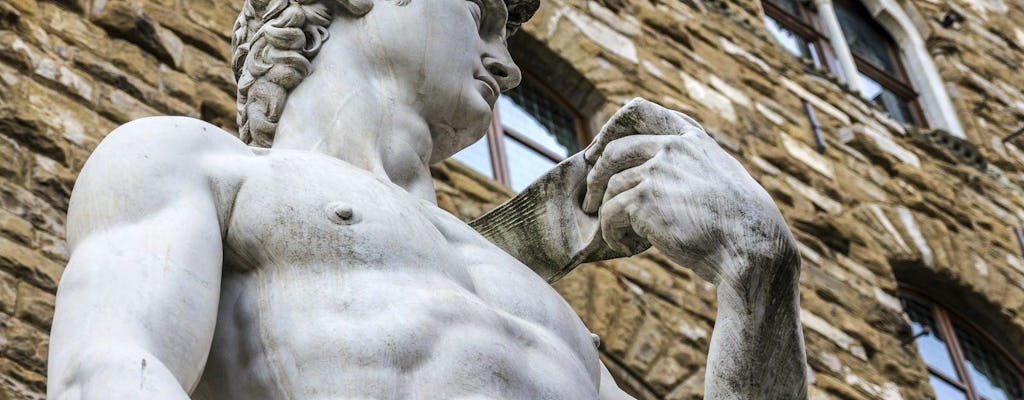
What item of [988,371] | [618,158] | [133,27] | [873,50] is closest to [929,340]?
[988,371]

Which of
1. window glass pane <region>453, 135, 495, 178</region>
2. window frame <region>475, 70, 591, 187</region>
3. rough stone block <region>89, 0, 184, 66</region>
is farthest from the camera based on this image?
window frame <region>475, 70, 591, 187</region>

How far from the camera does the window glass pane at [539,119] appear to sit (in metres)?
7.31

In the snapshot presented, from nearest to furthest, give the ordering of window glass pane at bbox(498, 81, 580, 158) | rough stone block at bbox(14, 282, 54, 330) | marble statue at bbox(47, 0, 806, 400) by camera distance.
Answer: marble statue at bbox(47, 0, 806, 400), rough stone block at bbox(14, 282, 54, 330), window glass pane at bbox(498, 81, 580, 158)

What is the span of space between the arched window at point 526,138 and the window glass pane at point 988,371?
2.03m

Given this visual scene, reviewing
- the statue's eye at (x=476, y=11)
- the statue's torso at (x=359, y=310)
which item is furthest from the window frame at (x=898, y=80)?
the statue's torso at (x=359, y=310)

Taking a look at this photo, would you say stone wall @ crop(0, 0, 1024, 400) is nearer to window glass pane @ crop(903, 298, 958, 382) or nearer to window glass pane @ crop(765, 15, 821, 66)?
window glass pane @ crop(903, 298, 958, 382)

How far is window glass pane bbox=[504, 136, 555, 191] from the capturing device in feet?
22.6

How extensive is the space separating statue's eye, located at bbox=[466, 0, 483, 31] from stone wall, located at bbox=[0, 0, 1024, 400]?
72.1 inches

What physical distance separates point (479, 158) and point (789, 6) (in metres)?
3.71

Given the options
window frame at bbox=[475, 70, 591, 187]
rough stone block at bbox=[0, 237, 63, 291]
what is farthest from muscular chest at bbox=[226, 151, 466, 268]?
window frame at bbox=[475, 70, 591, 187]

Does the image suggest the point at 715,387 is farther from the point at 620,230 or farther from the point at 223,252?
the point at 223,252

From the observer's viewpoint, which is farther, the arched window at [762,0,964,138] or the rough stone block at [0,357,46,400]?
the arched window at [762,0,964,138]

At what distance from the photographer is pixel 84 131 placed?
4926mm

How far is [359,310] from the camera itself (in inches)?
76.8
